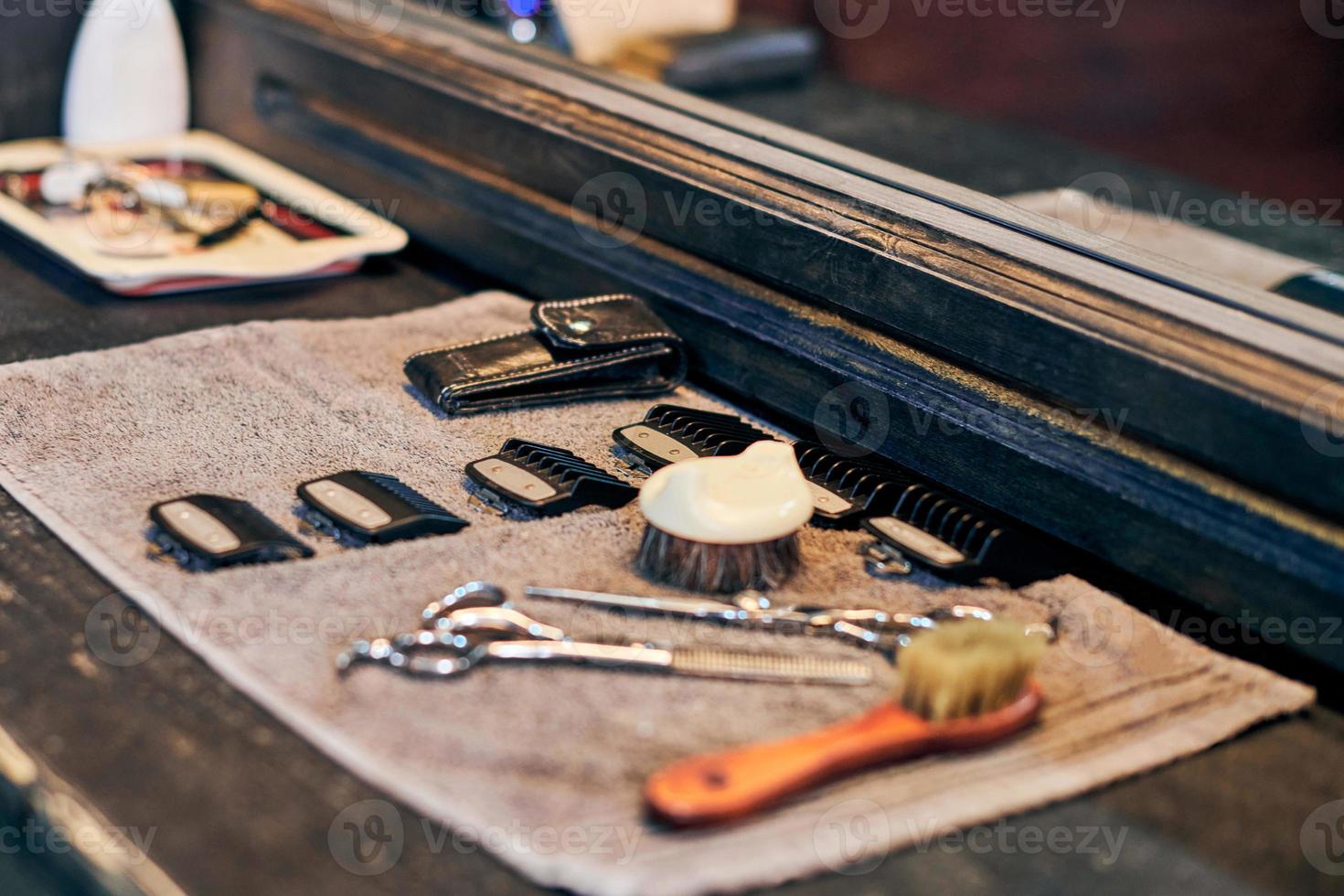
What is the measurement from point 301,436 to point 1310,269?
823 millimetres

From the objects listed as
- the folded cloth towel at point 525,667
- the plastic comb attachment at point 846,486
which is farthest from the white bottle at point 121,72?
the plastic comb attachment at point 846,486

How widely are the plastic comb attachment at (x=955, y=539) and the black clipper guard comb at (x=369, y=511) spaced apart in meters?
0.26

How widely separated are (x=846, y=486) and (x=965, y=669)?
27 cm

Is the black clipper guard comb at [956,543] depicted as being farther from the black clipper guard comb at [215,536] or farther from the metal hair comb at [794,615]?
the black clipper guard comb at [215,536]

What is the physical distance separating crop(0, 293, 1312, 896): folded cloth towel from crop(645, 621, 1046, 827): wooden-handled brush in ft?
0.04

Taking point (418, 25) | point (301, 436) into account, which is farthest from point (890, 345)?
point (418, 25)

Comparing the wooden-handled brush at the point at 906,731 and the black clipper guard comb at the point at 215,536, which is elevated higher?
the wooden-handled brush at the point at 906,731

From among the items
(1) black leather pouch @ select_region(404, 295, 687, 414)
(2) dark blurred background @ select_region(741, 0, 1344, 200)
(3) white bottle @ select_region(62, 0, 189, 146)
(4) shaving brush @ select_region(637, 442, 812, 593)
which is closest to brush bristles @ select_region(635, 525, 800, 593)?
(4) shaving brush @ select_region(637, 442, 812, 593)

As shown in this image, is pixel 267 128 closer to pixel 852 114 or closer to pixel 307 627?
pixel 852 114

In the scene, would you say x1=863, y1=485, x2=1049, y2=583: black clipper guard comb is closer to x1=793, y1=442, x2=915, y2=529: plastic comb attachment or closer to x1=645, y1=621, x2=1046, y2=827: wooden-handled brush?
x1=793, y1=442, x2=915, y2=529: plastic comb attachment

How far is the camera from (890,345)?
946 mm

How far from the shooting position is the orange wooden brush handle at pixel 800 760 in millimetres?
574

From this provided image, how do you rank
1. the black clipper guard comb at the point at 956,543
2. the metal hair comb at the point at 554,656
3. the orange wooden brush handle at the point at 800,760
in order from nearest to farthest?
the orange wooden brush handle at the point at 800,760
the metal hair comb at the point at 554,656
the black clipper guard comb at the point at 956,543

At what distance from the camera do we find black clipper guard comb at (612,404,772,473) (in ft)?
2.98
